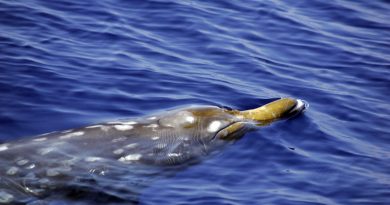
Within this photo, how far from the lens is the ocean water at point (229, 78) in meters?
8.59

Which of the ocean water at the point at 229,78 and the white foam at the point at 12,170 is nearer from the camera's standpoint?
the white foam at the point at 12,170

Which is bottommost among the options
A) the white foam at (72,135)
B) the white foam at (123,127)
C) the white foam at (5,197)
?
the white foam at (5,197)

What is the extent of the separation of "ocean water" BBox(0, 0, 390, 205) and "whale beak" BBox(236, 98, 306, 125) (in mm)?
151

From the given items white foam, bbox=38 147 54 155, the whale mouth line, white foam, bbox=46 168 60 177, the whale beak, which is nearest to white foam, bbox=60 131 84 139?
white foam, bbox=38 147 54 155

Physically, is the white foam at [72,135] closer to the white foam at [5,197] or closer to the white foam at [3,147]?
the white foam at [3,147]

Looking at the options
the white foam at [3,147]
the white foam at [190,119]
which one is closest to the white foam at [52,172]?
the white foam at [3,147]

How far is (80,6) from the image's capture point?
14297mm

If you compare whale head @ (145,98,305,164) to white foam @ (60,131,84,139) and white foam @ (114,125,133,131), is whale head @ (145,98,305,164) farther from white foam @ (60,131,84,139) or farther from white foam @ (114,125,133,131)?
white foam @ (60,131,84,139)

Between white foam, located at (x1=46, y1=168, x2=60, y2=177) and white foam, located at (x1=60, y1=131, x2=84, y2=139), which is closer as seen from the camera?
white foam, located at (x1=46, y1=168, x2=60, y2=177)

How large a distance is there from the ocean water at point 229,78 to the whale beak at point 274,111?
15 centimetres

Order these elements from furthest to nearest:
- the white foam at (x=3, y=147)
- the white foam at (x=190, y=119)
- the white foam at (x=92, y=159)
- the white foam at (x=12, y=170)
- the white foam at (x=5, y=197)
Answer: the white foam at (x=190, y=119) → the white foam at (x=92, y=159) → the white foam at (x=3, y=147) → the white foam at (x=12, y=170) → the white foam at (x=5, y=197)

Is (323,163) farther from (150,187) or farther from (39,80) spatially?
(39,80)

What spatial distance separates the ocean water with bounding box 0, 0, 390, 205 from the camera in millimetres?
8586

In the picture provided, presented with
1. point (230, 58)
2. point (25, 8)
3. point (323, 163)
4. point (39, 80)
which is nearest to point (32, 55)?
point (39, 80)
